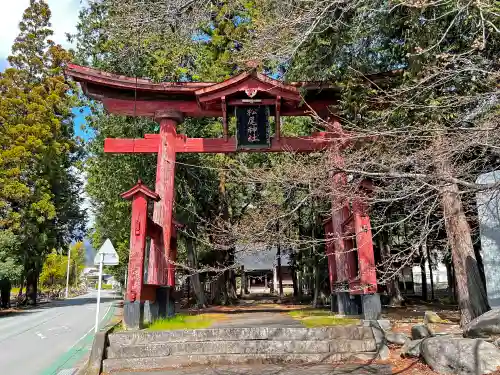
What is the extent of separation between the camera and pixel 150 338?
25.1 ft

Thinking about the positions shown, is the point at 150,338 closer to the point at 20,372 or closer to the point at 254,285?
the point at 20,372

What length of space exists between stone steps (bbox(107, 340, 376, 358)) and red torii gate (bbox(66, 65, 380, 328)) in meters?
2.42

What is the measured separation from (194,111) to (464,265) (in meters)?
7.26

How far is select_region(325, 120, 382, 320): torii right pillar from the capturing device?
8.61 m

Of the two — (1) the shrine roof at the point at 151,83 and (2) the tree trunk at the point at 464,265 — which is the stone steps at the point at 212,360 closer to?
(2) the tree trunk at the point at 464,265

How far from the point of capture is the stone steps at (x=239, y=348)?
7.41 m

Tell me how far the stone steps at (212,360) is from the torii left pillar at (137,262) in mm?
1117

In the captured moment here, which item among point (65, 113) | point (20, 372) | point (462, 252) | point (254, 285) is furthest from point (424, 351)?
point (254, 285)

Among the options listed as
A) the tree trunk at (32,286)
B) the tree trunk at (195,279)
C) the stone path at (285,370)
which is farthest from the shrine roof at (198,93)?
the tree trunk at (32,286)

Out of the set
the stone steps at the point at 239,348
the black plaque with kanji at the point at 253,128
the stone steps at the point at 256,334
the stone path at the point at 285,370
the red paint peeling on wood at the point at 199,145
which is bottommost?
the stone path at the point at 285,370

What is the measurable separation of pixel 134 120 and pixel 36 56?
19230 mm

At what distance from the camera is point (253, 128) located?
1125cm

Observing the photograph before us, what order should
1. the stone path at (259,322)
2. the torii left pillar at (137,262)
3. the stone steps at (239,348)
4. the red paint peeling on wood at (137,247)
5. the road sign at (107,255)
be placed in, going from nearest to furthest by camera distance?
the stone steps at (239,348) < the torii left pillar at (137,262) < the red paint peeling on wood at (137,247) < the stone path at (259,322) < the road sign at (107,255)

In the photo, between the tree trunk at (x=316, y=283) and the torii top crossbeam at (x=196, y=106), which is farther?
the tree trunk at (x=316, y=283)
